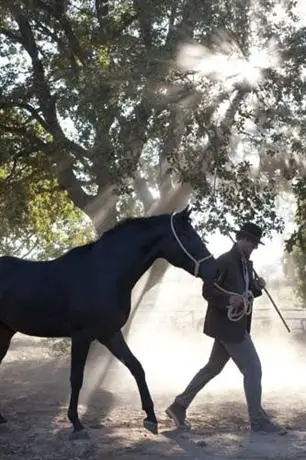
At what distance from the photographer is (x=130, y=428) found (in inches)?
267

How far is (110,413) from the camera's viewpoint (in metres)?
8.14

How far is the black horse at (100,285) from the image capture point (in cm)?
623

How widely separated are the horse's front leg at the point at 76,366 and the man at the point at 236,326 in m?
1.03

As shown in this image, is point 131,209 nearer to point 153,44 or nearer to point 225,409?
point 153,44

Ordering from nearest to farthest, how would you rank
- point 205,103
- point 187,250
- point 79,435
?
point 79,435, point 187,250, point 205,103

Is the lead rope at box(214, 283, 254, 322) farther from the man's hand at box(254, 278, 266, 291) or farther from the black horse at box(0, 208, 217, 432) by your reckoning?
the black horse at box(0, 208, 217, 432)

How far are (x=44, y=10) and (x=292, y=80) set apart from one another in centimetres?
573

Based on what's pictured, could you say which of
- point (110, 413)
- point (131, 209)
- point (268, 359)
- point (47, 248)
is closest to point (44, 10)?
point (131, 209)

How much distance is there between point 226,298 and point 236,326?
1.00 ft

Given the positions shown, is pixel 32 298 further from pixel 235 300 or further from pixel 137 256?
pixel 235 300

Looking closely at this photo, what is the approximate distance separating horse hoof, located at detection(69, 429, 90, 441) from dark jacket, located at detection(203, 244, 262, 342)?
5.14 feet

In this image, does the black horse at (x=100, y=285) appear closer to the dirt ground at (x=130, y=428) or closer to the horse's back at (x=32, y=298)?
the horse's back at (x=32, y=298)

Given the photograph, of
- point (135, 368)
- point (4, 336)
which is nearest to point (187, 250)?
point (135, 368)

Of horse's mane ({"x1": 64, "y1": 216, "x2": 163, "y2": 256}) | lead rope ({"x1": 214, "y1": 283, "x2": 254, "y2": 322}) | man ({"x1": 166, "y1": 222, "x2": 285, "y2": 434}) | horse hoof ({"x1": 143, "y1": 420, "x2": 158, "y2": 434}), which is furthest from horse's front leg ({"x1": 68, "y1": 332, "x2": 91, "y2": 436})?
lead rope ({"x1": 214, "y1": 283, "x2": 254, "y2": 322})
